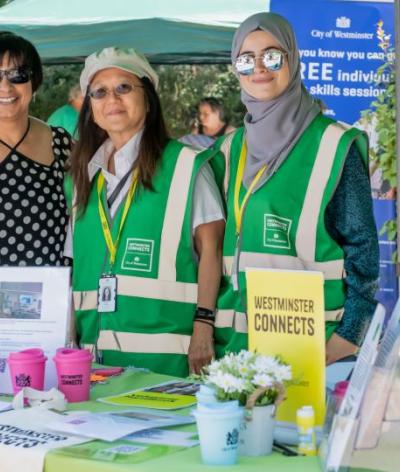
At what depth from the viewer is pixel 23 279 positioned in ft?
8.93

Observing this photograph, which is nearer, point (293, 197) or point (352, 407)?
point (352, 407)

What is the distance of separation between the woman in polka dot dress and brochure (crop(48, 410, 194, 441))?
54.6 inches

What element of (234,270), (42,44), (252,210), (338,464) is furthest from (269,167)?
(42,44)

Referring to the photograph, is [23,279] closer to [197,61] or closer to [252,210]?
[252,210]

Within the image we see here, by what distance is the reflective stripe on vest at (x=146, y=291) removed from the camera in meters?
3.31

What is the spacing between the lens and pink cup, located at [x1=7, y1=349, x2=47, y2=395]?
257 cm

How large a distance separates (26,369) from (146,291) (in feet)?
2.71

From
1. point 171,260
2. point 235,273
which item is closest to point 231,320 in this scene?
point 235,273

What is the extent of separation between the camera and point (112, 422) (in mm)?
2273

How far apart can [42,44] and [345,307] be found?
442cm

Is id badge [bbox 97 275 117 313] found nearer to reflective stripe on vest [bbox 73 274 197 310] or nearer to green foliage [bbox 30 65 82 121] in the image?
reflective stripe on vest [bbox 73 274 197 310]

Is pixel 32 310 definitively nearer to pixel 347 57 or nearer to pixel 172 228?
pixel 172 228

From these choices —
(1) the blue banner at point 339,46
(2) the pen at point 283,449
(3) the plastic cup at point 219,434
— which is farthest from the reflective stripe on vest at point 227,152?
(1) the blue banner at point 339,46

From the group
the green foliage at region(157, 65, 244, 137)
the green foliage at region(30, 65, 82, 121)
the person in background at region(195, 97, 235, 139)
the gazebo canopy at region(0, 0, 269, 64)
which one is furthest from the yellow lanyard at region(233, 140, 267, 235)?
the green foliage at region(157, 65, 244, 137)
